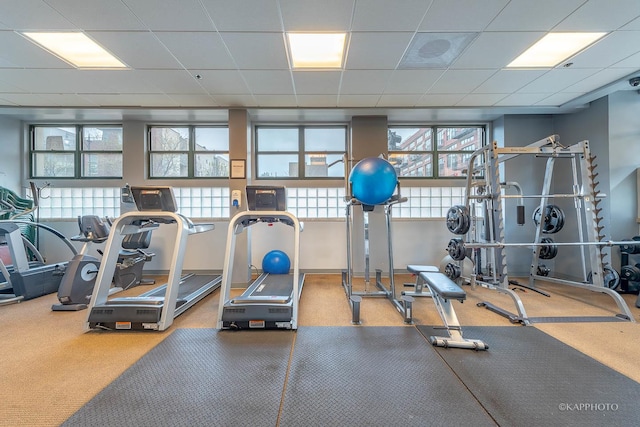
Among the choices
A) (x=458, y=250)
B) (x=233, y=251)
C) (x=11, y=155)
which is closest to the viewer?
(x=233, y=251)

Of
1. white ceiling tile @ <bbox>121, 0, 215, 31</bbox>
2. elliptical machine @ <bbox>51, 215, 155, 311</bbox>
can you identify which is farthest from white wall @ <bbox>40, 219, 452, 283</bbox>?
white ceiling tile @ <bbox>121, 0, 215, 31</bbox>

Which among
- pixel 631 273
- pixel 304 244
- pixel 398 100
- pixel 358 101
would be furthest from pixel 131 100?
pixel 631 273

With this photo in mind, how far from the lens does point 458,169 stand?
508 centimetres

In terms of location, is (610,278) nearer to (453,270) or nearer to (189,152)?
(453,270)

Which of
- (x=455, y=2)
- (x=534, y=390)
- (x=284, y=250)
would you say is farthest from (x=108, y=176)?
(x=534, y=390)

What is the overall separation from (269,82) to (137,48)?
58.5 inches

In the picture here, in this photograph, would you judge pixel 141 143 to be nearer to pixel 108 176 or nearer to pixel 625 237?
pixel 108 176

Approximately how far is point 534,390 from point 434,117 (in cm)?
437

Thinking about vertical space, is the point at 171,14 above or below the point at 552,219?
above

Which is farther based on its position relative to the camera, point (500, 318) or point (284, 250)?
point (284, 250)

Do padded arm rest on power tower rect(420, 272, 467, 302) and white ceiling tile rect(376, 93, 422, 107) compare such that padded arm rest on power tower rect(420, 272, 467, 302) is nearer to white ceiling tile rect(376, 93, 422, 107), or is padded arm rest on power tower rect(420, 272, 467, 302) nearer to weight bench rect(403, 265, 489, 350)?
weight bench rect(403, 265, 489, 350)

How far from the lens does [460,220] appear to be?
3514mm

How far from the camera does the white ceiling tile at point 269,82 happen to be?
3186mm

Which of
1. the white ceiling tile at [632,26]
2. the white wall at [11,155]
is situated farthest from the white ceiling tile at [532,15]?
the white wall at [11,155]
